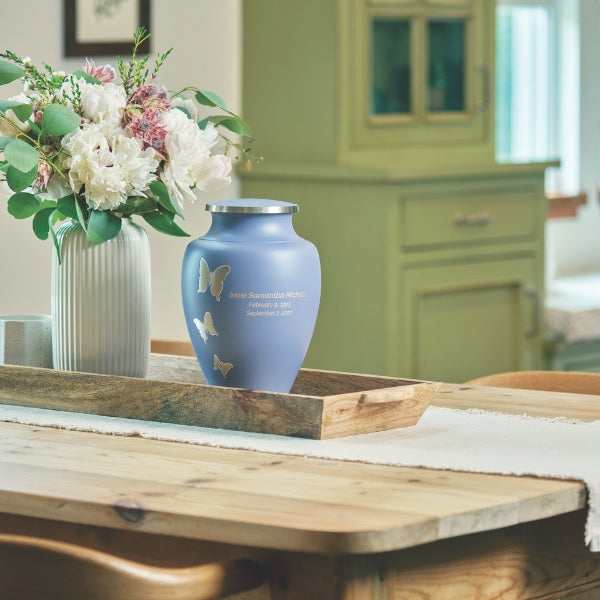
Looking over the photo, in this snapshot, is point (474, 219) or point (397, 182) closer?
point (397, 182)

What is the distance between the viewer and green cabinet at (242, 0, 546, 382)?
3.70 meters

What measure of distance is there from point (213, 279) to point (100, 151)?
9.3 inches

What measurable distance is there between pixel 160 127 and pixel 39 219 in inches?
9.0

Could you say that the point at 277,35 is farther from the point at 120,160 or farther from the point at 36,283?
the point at 120,160

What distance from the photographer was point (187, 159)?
187 centimetres

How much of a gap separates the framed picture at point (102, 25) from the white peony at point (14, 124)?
4.85 ft

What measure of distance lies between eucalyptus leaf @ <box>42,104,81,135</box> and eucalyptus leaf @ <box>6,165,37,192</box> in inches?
2.3

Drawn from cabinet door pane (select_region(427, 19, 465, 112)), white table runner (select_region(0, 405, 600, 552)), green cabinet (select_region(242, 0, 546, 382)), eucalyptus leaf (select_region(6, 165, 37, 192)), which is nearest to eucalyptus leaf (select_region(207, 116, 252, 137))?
eucalyptus leaf (select_region(6, 165, 37, 192))

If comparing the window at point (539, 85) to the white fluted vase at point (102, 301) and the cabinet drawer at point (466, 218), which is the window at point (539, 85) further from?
the white fluted vase at point (102, 301)

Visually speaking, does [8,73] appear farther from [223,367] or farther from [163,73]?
[163,73]

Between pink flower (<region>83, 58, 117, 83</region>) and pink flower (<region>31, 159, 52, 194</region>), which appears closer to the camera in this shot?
pink flower (<region>31, 159, 52, 194</region>)

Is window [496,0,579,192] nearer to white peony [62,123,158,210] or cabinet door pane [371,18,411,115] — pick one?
cabinet door pane [371,18,411,115]

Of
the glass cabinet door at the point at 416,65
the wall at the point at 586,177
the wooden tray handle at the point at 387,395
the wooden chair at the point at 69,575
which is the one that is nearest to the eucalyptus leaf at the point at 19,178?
A: the wooden tray handle at the point at 387,395

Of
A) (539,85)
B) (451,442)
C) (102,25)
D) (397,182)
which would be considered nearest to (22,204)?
(451,442)
